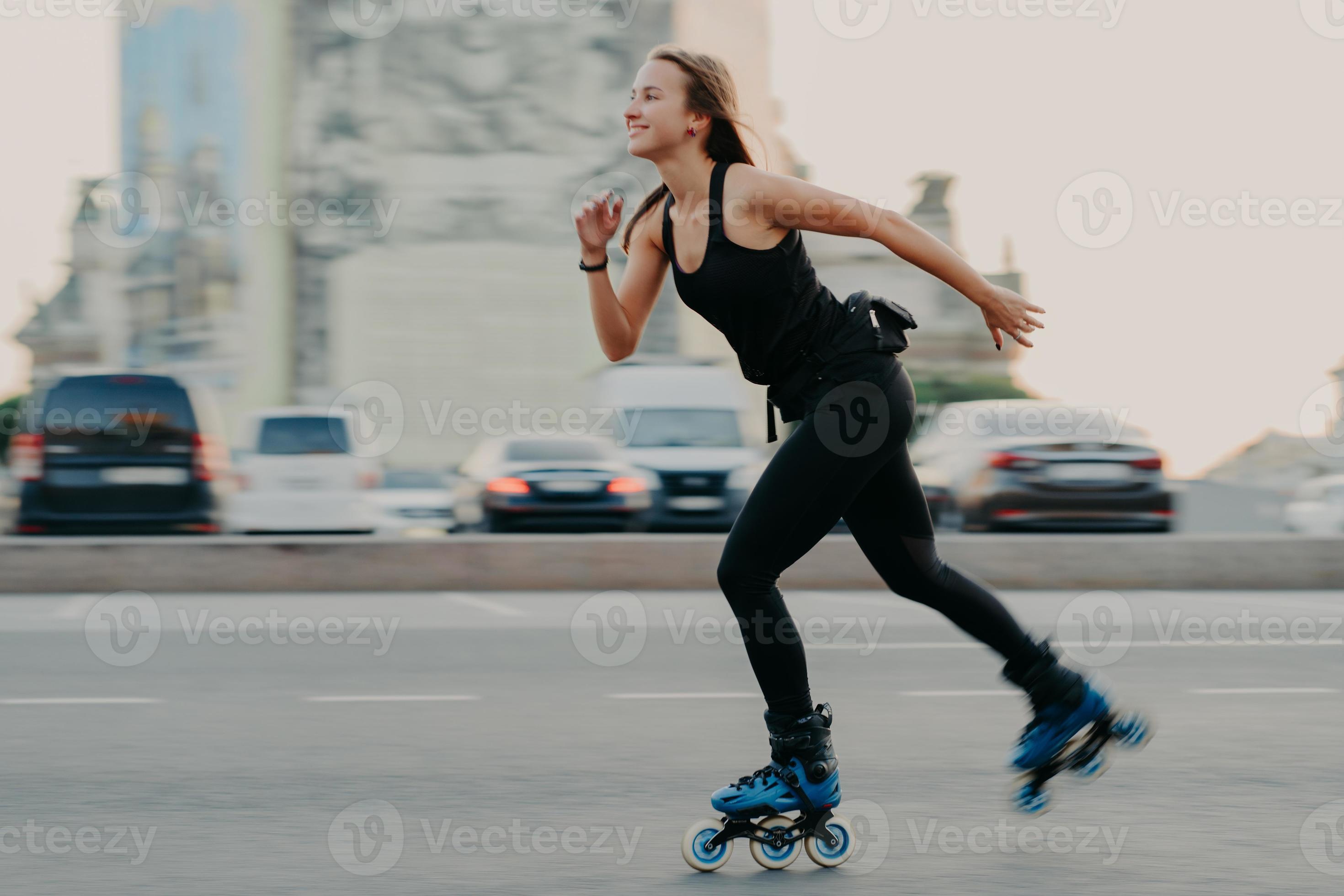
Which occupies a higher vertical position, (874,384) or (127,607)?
(874,384)

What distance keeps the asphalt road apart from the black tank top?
118cm

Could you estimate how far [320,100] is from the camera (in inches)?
2101

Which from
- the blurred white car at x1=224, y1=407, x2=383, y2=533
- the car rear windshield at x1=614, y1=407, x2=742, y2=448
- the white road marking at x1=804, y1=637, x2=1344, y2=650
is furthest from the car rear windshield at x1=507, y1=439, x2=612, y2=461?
the white road marking at x1=804, y1=637, x2=1344, y2=650

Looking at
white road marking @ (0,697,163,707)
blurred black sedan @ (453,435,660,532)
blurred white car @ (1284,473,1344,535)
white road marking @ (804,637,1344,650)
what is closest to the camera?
white road marking @ (0,697,163,707)

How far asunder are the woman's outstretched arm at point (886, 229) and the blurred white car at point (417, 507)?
17.6m

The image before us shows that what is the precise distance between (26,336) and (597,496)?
226 ft

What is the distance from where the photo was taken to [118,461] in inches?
521

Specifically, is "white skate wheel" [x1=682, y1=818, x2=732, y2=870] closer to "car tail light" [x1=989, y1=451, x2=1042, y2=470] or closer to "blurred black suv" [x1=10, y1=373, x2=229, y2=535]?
"blurred black suv" [x1=10, y1=373, x2=229, y2=535]

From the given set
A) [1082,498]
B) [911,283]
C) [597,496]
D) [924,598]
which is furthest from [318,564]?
[911,283]

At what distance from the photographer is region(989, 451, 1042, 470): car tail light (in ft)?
50.5

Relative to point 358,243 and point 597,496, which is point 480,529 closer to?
point 597,496

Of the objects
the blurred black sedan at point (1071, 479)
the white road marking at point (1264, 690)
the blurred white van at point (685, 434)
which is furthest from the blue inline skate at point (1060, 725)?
the blurred white van at point (685, 434)

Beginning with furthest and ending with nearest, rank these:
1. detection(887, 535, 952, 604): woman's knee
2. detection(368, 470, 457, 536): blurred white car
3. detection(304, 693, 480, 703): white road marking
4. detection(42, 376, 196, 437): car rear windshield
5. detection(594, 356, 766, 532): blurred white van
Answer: detection(368, 470, 457, 536): blurred white car → detection(594, 356, 766, 532): blurred white van → detection(42, 376, 196, 437): car rear windshield → detection(304, 693, 480, 703): white road marking → detection(887, 535, 952, 604): woman's knee

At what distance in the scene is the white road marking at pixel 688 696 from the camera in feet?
20.6
